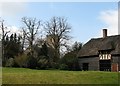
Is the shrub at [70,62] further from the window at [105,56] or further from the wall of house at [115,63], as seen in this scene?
the wall of house at [115,63]

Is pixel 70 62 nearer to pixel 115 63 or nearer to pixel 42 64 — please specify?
pixel 42 64

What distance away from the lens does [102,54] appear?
56.6 m

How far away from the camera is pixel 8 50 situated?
66750 mm

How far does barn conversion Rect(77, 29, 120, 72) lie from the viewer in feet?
176

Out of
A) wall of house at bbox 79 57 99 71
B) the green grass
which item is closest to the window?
wall of house at bbox 79 57 99 71

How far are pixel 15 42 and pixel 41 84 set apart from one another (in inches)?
1855

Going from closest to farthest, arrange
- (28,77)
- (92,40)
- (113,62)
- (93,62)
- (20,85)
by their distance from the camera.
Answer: (20,85)
(28,77)
(113,62)
(93,62)
(92,40)

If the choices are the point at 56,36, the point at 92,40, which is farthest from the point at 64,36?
the point at 92,40

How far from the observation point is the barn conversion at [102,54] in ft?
176

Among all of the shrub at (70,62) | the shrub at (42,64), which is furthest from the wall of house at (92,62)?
the shrub at (42,64)

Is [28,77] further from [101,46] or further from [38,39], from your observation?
[38,39]

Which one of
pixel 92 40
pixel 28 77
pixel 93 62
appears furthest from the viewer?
pixel 92 40

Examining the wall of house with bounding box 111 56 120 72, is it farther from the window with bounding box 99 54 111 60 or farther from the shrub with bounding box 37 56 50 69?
the shrub with bounding box 37 56 50 69

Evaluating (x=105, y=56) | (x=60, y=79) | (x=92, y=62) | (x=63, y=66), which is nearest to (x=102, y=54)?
(x=105, y=56)
